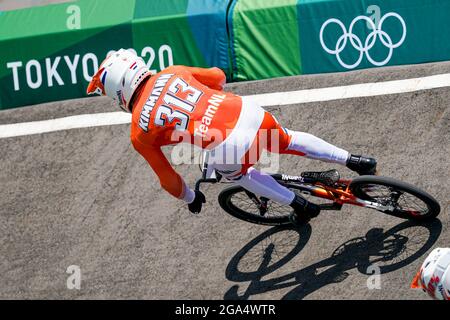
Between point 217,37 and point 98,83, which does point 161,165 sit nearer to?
point 98,83

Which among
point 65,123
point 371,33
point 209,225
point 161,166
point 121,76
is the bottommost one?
point 209,225

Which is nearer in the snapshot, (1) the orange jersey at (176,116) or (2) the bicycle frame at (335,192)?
(1) the orange jersey at (176,116)

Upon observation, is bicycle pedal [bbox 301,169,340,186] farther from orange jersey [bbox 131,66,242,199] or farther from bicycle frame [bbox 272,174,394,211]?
orange jersey [bbox 131,66,242,199]

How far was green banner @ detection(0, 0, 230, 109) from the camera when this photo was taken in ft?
38.3

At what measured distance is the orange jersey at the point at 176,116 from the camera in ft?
26.7

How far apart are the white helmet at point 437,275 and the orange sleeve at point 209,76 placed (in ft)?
10.0

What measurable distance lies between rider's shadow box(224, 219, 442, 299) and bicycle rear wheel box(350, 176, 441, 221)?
0.56 ft

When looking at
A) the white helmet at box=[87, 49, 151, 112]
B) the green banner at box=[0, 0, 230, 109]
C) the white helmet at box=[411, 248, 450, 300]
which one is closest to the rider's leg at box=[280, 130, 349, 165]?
the white helmet at box=[87, 49, 151, 112]

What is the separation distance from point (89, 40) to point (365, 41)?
371 centimetres

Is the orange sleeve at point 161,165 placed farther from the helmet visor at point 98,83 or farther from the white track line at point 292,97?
the white track line at point 292,97

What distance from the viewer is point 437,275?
20.8ft

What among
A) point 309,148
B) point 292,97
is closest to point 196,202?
point 309,148

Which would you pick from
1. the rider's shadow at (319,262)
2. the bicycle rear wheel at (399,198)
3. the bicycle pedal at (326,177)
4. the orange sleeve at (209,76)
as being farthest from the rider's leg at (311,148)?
the rider's shadow at (319,262)
